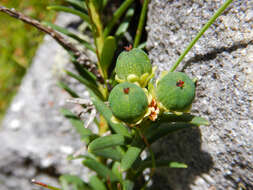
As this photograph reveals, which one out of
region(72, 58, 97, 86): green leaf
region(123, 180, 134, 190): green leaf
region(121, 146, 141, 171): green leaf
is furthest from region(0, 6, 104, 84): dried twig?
region(123, 180, 134, 190): green leaf

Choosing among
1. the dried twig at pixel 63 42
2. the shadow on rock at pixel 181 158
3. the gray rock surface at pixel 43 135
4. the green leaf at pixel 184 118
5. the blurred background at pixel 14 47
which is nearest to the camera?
the green leaf at pixel 184 118

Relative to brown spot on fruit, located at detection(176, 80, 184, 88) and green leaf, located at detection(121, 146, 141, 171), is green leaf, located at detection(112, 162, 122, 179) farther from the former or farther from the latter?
brown spot on fruit, located at detection(176, 80, 184, 88)

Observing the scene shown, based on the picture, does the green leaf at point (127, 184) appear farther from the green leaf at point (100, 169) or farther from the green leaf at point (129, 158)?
the green leaf at point (129, 158)

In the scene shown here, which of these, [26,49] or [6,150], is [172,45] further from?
[26,49]

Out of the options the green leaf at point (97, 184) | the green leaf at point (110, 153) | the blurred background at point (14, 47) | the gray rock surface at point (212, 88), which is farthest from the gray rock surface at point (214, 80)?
the blurred background at point (14, 47)

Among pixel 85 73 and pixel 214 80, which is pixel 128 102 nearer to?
pixel 214 80

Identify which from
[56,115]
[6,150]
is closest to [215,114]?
[56,115]
